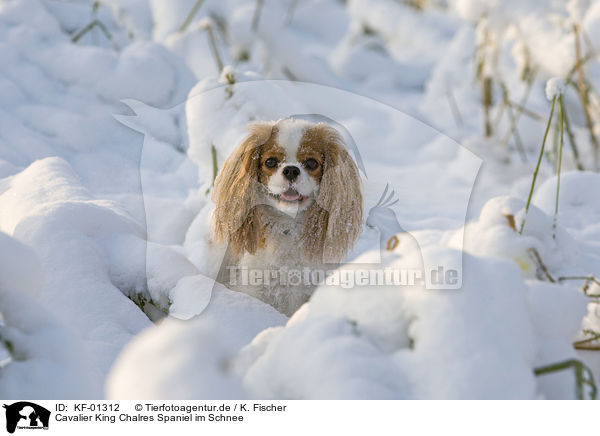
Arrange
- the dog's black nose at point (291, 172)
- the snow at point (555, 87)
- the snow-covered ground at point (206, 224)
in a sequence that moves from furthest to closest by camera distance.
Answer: the dog's black nose at point (291, 172) → the snow at point (555, 87) → the snow-covered ground at point (206, 224)

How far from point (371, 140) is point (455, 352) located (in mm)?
1425

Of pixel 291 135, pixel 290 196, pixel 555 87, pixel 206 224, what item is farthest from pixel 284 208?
pixel 555 87

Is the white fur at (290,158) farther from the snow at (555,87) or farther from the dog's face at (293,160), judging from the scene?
the snow at (555,87)

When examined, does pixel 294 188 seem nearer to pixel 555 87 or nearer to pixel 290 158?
pixel 290 158

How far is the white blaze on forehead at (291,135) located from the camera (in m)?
1.40

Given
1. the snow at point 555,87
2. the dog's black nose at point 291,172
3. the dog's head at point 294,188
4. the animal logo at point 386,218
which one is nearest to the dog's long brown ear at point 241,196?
the dog's head at point 294,188

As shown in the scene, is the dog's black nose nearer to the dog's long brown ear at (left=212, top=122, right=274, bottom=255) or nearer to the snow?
the dog's long brown ear at (left=212, top=122, right=274, bottom=255)

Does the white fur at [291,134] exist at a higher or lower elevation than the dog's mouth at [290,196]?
higher

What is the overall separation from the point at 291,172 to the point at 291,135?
0.09 m

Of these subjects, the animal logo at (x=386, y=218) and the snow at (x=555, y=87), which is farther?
the animal logo at (x=386, y=218)

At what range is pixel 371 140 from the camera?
210 cm
